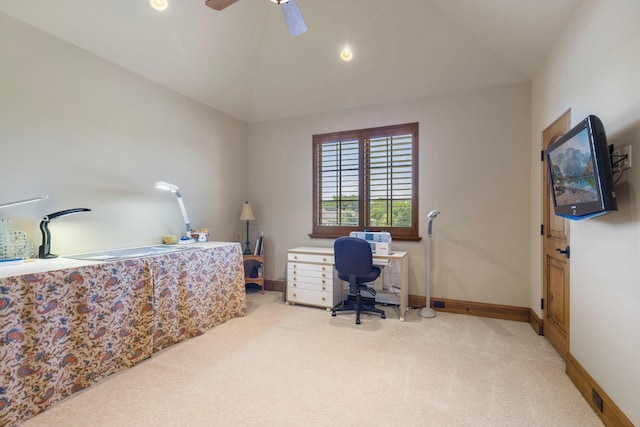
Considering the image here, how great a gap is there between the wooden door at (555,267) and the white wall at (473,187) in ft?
1.57

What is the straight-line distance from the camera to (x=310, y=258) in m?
4.02

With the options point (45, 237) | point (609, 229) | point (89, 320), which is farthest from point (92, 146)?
point (609, 229)

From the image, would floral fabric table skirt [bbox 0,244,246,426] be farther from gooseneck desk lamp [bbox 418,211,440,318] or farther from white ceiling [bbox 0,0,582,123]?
gooseneck desk lamp [bbox 418,211,440,318]

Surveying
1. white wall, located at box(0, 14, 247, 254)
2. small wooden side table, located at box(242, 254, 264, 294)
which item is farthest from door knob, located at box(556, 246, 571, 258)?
white wall, located at box(0, 14, 247, 254)

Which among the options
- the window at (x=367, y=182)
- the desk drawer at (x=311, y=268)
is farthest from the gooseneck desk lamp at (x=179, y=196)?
the window at (x=367, y=182)

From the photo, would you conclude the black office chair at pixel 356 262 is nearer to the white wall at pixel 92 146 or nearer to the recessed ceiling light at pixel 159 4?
the white wall at pixel 92 146

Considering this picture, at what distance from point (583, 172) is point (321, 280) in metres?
2.87

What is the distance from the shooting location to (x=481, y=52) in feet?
10.8

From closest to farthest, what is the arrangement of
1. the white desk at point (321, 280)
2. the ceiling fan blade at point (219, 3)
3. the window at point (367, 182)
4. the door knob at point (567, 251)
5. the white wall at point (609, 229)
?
1. the white wall at point (609, 229)
2. the ceiling fan blade at point (219, 3)
3. the door knob at point (567, 251)
4. the white desk at point (321, 280)
5. the window at point (367, 182)

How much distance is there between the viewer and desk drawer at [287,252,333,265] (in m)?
3.93

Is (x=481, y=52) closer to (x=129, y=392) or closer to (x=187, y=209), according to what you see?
(x=187, y=209)

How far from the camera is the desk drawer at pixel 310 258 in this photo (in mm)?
3928

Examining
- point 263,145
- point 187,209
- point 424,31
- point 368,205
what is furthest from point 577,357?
point 263,145

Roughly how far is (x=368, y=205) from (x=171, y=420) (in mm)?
3217
